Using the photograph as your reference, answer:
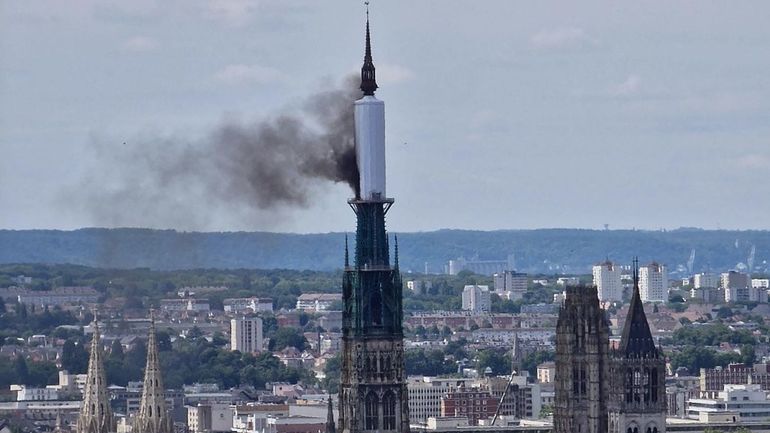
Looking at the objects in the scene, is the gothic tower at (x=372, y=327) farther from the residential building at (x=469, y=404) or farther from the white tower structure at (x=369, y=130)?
the residential building at (x=469, y=404)

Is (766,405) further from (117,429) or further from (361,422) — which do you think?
(361,422)

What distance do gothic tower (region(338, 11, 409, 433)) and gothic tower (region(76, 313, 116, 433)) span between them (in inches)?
857

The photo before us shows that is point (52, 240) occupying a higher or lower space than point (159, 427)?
higher

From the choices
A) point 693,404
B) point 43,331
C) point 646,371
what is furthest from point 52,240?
point 646,371

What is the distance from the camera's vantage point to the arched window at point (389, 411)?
9056cm

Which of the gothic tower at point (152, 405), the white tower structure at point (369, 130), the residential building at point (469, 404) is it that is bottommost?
the gothic tower at point (152, 405)

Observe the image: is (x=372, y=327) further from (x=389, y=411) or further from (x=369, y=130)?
(x=369, y=130)

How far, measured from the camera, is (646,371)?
104125mm

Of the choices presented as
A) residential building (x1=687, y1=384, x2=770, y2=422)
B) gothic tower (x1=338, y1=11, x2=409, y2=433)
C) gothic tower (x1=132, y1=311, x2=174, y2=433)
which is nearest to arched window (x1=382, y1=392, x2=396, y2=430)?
gothic tower (x1=338, y1=11, x2=409, y2=433)

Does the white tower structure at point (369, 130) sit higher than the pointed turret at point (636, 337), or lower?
higher

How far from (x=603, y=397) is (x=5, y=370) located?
82.9 meters

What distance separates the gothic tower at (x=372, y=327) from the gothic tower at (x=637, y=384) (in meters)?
12.1

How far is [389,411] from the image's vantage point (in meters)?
90.8

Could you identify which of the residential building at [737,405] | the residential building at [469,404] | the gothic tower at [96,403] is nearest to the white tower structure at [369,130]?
the gothic tower at [96,403]
